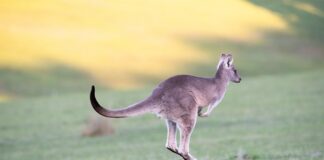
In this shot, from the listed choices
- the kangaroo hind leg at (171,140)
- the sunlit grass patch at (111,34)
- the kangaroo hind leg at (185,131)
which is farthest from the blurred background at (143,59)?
the kangaroo hind leg at (185,131)

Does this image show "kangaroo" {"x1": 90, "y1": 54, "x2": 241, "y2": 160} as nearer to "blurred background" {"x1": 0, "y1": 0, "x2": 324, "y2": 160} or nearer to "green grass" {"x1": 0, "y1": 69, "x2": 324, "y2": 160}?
"green grass" {"x1": 0, "y1": 69, "x2": 324, "y2": 160}

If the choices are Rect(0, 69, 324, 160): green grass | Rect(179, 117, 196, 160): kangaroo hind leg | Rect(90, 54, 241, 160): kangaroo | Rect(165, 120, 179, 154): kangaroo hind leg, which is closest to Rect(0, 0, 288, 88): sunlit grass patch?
Rect(0, 69, 324, 160): green grass

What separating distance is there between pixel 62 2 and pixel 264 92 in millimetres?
22826

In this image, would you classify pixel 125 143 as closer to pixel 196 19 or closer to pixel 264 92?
pixel 264 92

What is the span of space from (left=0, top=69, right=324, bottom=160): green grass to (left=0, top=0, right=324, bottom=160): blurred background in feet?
0.34

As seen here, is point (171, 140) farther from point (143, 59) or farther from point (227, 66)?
point (143, 59)

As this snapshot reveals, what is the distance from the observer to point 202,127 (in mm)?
33094

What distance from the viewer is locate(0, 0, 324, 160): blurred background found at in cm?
3584

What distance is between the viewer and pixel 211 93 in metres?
13.5

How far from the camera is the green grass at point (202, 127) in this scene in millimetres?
22547

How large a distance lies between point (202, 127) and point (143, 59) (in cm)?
2848

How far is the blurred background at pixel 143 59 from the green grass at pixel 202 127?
10 centimetres

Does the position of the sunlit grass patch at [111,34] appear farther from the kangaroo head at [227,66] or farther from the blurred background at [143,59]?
the kangaroo head at [227,66]

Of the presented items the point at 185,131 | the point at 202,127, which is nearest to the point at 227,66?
the point at 185,131
